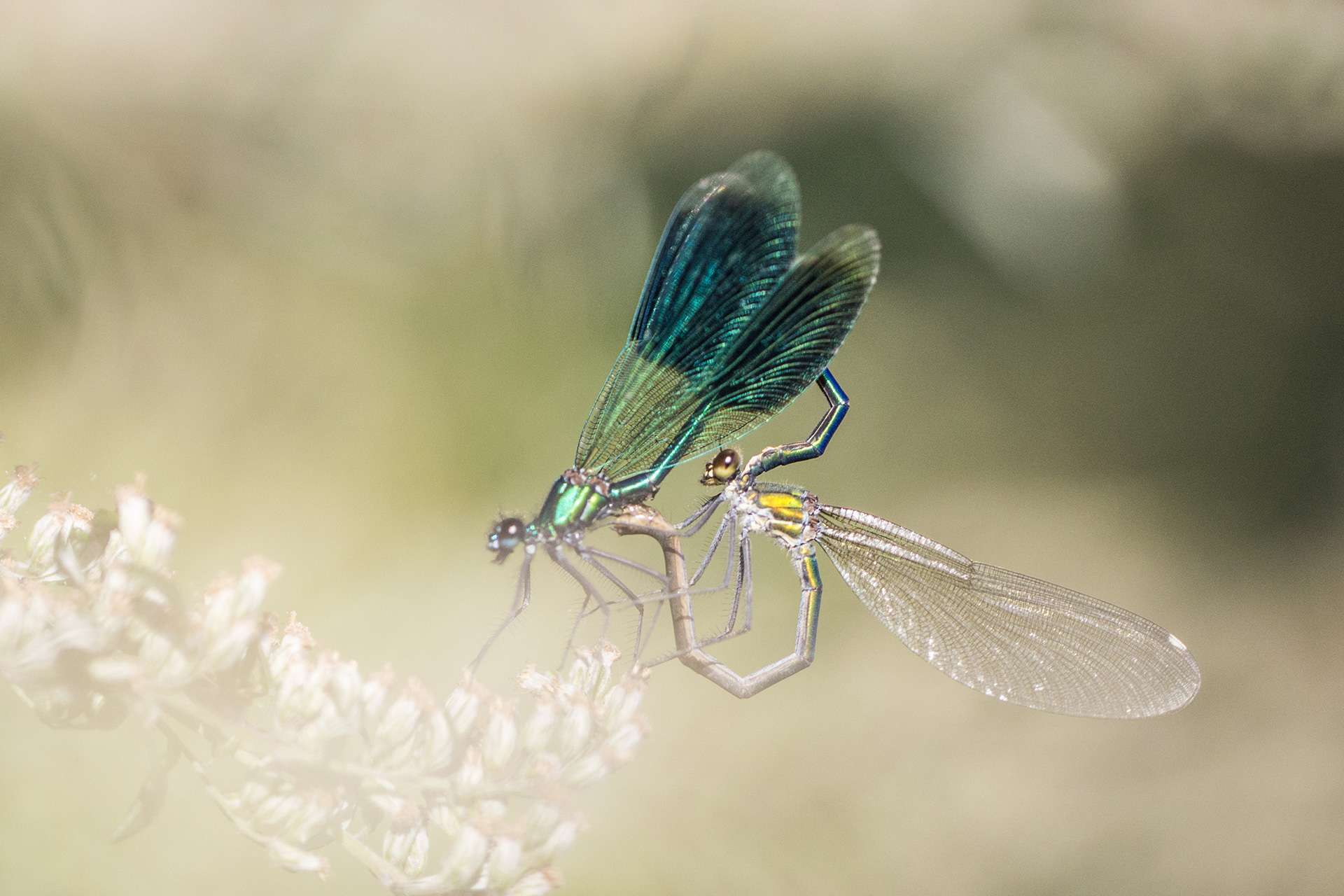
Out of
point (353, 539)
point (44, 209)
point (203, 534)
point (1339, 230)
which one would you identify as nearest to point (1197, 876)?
point (1339, 230)

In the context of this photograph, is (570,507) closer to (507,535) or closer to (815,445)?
(507,535)

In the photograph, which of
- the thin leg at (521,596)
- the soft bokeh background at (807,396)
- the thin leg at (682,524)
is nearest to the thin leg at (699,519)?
the thin leg at (682,524)

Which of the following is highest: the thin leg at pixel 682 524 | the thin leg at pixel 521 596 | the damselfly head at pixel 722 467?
the damselfly head at pixel 722 467

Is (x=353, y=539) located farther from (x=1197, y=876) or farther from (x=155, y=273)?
(x=1197, y=876)

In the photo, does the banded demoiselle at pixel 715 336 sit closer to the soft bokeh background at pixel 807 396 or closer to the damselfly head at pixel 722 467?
the damselfly head at pixel 722 467

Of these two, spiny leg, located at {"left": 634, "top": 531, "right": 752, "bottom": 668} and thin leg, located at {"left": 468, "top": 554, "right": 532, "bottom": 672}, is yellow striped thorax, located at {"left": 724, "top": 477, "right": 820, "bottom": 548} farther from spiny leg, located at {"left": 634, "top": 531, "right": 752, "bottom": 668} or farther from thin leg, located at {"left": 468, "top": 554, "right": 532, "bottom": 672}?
thin leg, located at {"left": 468, "top": 554, "right": 532, "bottom": 672}

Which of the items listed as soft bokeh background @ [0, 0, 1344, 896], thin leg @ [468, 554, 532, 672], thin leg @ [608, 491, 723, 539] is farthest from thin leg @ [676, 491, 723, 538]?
soft bokeh background @ [0, 0, 1344, 896]

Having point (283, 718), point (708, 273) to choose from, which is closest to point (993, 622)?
point (708, 273)
